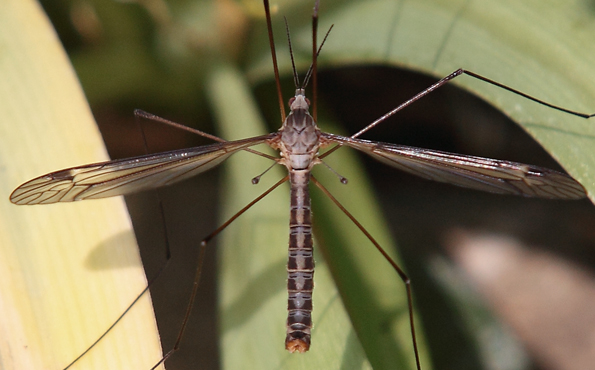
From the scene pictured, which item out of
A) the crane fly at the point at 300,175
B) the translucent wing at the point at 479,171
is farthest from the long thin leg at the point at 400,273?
the translucent wing at the point at 479,171

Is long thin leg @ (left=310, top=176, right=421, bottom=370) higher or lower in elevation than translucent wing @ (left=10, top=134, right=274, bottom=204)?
lower

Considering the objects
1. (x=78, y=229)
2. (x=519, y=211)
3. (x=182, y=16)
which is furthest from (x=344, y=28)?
(x=519, y=211)

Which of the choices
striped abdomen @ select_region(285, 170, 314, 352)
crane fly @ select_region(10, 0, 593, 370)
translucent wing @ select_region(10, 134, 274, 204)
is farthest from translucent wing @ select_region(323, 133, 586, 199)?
translucent wing @ select_region(10, 134, 274, 204)

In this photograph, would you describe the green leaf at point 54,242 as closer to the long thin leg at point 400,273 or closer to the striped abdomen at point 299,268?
the striped abdomen at point 299,268

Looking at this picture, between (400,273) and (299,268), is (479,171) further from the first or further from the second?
(299,268)

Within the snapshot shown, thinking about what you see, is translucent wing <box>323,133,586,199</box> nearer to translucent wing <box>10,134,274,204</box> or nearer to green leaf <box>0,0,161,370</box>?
translucent wing <box>10,134,274,204</box>

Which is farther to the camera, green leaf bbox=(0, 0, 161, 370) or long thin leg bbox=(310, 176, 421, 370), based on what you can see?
long thin leg bbox=(310, 176, 421, 370)

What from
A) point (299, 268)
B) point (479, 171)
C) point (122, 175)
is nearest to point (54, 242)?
point (122, 175)

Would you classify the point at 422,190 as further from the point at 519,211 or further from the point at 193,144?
the point at 193,144
